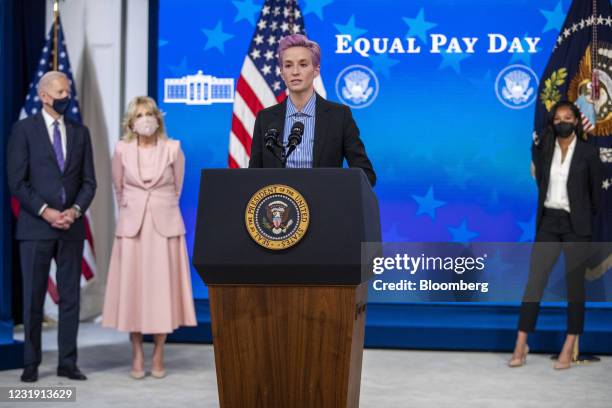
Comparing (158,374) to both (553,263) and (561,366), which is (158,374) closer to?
(561,366)

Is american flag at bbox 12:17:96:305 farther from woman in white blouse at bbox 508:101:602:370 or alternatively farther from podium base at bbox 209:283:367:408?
podium base at bbox 209:283:367:408

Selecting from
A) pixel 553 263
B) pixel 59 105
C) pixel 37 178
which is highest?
pixel 59 105

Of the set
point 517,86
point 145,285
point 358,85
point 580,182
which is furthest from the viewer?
point 358,85

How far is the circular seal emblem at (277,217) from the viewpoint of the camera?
2.41 meters

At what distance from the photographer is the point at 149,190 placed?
521 cm

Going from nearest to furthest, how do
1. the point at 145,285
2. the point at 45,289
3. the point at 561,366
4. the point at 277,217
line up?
the point at 277,217 → the point at 45,289 → the point at 145,285 → the point at 561,366

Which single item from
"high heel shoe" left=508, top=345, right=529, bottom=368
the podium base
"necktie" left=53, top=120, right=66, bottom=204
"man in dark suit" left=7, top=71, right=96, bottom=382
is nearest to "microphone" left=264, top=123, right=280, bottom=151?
the podium base

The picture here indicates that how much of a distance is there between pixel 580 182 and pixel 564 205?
18 cm

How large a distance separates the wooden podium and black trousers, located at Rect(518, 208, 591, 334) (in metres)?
3.51

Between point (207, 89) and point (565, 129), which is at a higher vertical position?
point (207, 89)

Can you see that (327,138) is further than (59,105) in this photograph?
No

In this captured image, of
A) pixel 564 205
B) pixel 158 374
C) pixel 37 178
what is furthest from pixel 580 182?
pixel 37 178

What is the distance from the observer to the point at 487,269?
3.18 m

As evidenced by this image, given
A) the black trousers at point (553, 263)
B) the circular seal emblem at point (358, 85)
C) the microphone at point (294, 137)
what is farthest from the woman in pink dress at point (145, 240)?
the microphone at point (294, 137)
